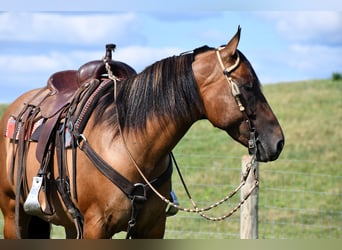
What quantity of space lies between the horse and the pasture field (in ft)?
11.4

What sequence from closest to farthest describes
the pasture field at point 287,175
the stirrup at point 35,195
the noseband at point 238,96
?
the noseband at point 238,96, the stirrup at point 35,195, the pasture field at point 287,175

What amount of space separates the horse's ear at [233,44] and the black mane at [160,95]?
211mm

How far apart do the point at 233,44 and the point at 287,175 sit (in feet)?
27.6

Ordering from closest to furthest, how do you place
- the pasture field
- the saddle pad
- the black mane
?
1. the black mane
2. the saddle pad
3. the pasture field

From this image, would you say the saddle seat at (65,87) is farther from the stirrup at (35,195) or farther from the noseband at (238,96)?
the noseband at (238,96)

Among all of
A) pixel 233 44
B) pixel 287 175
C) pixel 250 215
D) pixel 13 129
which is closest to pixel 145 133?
pixel 233 44

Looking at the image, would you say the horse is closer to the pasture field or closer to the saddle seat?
the saddle seat

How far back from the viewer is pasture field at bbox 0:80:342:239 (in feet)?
28.8

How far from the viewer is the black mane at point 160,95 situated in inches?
145

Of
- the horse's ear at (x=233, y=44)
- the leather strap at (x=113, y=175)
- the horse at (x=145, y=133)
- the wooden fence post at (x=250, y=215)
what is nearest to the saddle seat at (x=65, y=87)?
the horse at (x=145, y=133)

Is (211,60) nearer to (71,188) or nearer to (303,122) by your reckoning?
(71,188)

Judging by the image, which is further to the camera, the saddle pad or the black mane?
the saddle pad

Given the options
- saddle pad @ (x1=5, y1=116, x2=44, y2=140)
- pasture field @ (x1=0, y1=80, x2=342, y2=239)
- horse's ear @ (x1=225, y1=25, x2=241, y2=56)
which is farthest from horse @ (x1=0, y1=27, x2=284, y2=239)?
pasture field @ (x1=0, y1=80, x2=342, y2=239)

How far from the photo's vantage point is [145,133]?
12.6ft
